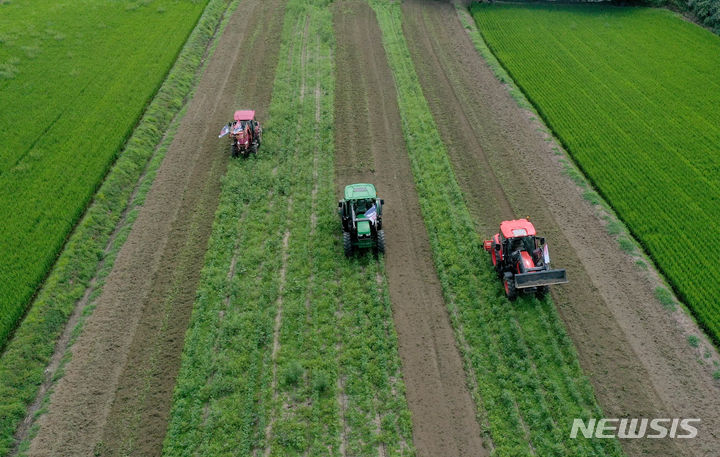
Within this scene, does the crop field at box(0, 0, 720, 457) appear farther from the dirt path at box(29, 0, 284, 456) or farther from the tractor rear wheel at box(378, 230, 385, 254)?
the tractor rear wheel at box(378, 230, 385, 254)

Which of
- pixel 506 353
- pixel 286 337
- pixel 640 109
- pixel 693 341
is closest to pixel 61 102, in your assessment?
pixel 286 337

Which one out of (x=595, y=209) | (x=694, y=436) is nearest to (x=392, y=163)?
(x=595, y=209)

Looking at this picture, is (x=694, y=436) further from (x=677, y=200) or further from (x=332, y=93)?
(x=332, y=93)

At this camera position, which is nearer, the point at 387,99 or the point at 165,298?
the point at 165,298

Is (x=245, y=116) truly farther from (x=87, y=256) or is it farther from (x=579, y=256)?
(x=579, y=256)

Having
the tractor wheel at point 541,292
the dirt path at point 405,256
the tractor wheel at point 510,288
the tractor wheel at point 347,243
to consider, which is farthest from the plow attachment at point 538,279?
the tractor wheel at point 347,243

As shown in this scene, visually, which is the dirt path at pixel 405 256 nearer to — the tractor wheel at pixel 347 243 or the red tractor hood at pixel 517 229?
the tractor wheel at pixel 347 243

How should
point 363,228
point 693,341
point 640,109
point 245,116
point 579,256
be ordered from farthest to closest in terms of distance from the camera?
point 640,109, point 245,116, point 579,256, point 363,228, point 693,341

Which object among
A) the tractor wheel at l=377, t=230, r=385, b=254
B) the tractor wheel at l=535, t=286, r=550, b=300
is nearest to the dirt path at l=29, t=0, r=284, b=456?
the tractor wheel at l=377, t=230, r=385, b=254
